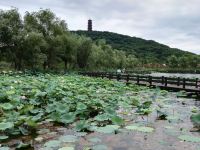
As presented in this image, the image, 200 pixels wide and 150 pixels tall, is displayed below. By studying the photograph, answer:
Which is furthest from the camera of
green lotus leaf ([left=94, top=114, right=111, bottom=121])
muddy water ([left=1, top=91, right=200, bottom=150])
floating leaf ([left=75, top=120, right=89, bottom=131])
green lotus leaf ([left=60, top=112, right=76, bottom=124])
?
green lotus leaf ([left=60, top=112, right=76, bottom=124])

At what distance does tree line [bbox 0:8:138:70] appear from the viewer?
175 ft

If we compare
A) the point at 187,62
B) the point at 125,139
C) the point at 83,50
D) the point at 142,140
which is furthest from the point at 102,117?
the point at 187,62

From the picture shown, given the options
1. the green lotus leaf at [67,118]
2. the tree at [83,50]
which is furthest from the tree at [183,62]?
the green lotus leaf at [67,118]

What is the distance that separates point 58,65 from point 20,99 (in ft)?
190

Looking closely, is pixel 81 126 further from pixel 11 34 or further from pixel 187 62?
pixel 187 62

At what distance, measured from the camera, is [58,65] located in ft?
227

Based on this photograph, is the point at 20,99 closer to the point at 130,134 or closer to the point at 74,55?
the point at 130,134

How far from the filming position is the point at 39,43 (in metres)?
54.6

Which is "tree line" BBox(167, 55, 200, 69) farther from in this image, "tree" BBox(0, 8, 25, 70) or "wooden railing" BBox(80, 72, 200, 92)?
"wooden railing" BBox(80, 72, 200, 92)

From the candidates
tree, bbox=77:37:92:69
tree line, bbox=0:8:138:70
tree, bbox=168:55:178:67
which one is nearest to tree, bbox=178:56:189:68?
tree, bbox=168:55:178:67

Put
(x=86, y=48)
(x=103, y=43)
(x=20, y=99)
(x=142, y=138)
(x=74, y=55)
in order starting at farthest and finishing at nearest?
1. (x=103, y=43)
2. (x=86, y=48)
3. (x=74, y=55)
4. (x=20, y=99)
5. (x=142, y=138)

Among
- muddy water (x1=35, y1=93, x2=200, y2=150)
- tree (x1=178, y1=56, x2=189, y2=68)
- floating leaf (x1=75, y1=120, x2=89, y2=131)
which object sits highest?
tree (x1=178, y1=56, x2=189, y2=68)

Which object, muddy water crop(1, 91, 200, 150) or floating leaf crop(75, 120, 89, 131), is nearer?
muddy water crop(1, 91, 200, 150)

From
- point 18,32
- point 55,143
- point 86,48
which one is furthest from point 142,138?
point 86,48
